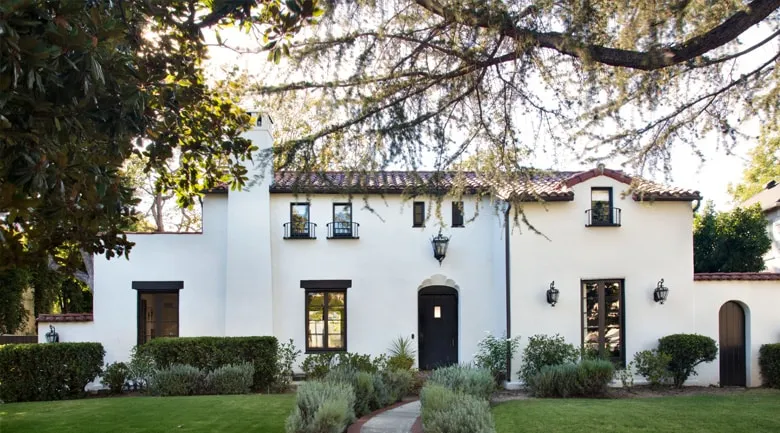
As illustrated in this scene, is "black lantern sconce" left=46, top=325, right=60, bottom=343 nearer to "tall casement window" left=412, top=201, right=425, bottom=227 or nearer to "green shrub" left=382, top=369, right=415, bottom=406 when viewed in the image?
"green shrub" left=382, top=369, right=415, bottom=406

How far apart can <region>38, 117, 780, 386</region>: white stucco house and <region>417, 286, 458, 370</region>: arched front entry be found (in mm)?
28

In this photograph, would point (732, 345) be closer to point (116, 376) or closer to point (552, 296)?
→ point (552, 296)

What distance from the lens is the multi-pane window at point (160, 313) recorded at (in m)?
15.5

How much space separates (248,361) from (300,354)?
6.40 feet

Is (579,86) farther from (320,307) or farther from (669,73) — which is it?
(320,307)

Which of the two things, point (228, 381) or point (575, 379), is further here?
point (228, 381)

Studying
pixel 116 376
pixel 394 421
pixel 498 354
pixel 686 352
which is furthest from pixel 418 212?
pixel 116 376

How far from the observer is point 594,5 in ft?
21.0

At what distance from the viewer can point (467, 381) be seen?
34.1 ft

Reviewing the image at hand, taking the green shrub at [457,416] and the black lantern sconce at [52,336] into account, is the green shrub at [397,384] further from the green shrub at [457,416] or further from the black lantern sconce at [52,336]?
the black lantern sconce at [52,336]

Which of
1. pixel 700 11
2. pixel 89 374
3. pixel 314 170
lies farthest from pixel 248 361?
pixel 700 11

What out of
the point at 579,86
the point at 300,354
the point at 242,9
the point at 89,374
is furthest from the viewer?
the point at 300,354

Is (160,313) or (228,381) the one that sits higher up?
(160,313)

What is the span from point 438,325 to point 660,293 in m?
5.77
